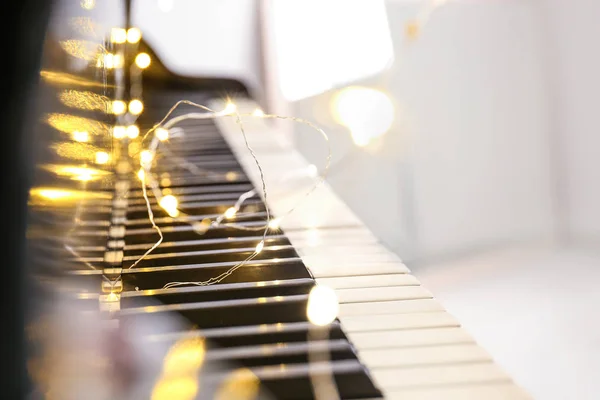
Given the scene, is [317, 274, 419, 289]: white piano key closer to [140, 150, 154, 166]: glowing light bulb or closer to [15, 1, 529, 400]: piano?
[15, 1, 529, 400]: piano

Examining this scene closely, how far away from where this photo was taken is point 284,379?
0.39 metres

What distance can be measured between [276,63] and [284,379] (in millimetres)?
2334

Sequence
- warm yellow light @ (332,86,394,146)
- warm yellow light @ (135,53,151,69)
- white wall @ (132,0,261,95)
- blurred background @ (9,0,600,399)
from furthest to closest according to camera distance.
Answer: white wall @ (132,0,261,95) → warm yellow light @ (332,86,394,146) → blurred background @ (9,0,600,399) → warm yellow light @ (135,53,151,69)

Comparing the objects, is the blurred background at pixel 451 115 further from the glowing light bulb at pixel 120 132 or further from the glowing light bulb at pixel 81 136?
the glowing light bulb at pixel 81 136

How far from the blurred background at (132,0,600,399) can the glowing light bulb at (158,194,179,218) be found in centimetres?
155

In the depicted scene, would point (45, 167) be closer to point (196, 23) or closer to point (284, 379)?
point (284, 379)

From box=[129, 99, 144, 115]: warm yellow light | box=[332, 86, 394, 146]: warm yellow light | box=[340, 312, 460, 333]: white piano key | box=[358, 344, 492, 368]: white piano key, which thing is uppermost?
box=[332, 86, 394, 146]: warm yellow light

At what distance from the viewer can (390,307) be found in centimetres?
49

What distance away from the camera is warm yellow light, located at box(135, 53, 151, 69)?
171 cm

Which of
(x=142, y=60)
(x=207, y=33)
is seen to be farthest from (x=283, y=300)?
(x=207, y=33)

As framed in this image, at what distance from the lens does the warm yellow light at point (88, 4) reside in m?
0.42

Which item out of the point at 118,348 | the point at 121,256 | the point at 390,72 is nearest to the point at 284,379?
the point at 118,348

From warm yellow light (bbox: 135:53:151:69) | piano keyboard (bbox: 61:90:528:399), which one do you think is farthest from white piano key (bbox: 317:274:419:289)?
warm yellow light (bbox: 135:53:151:69)

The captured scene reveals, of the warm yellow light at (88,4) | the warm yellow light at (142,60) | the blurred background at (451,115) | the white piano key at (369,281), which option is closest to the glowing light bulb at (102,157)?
the warm yellow light at (88,4)
